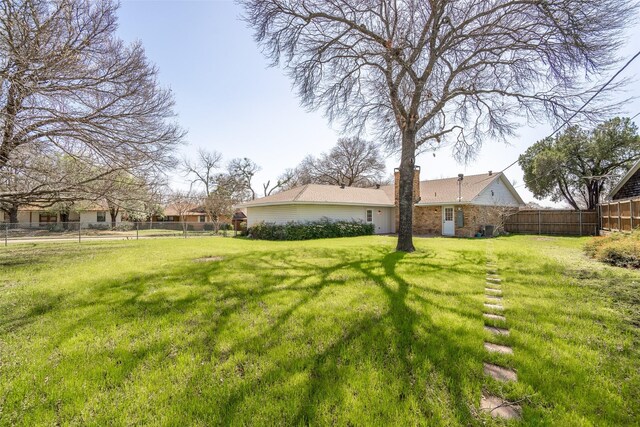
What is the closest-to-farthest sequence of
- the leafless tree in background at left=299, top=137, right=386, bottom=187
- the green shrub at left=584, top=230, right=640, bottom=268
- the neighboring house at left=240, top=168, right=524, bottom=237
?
1. the green shrub at left=584, top=230, right=640, bottom=268
2. the neighboring house at left=240, top=168, right=524, bottom=237
3. the leafless tree in background at left=299, top=137, right=386, bottom=187

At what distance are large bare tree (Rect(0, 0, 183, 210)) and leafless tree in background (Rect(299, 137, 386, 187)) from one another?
2919cm

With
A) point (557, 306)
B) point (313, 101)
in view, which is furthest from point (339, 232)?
point (557, 306)

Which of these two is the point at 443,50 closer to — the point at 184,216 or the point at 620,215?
the point at 620,215

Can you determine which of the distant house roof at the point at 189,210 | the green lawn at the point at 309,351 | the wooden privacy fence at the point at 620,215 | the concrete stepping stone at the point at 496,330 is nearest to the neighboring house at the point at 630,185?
the wooden privacy fence at the point at 620,215

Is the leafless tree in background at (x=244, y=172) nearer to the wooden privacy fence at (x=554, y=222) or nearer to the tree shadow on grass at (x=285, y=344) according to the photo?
the wooden privacy fence at (x=554, y=222)

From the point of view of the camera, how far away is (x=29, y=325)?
12.8 feet

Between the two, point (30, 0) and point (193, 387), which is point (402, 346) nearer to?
point (193, 387)

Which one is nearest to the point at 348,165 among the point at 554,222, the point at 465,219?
the point at 465,219

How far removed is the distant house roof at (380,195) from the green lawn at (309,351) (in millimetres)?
12871

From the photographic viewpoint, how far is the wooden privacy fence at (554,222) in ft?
62.8

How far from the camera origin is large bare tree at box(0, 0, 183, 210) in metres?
5.56

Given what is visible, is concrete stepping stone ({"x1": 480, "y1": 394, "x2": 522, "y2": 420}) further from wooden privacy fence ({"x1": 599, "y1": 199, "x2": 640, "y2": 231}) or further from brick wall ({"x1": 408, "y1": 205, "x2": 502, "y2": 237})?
brick wall ({"x1": 408, "y1": 205, "x2": 502, "y2": 237})

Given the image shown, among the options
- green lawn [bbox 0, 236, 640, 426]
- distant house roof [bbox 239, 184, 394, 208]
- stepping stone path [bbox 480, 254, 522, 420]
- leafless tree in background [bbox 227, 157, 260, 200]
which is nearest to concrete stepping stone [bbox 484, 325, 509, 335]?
stepping stone path [bbox 480, 254, 522, 420]

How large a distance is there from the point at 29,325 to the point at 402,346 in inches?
197
